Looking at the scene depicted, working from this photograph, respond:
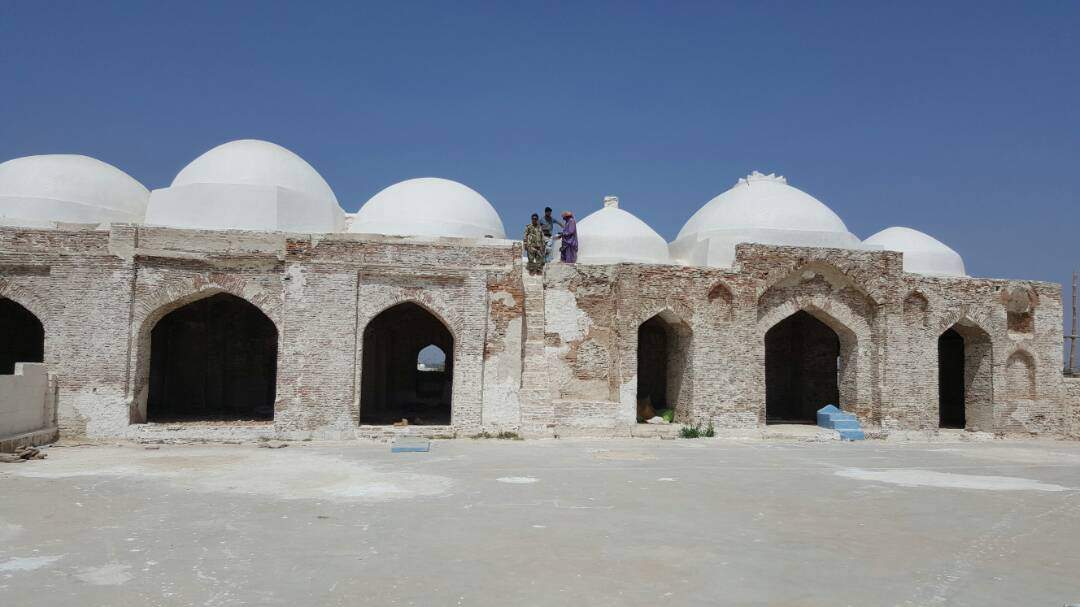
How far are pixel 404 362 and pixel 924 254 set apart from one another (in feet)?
53.1

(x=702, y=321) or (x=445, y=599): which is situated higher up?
(x=702, y=321)

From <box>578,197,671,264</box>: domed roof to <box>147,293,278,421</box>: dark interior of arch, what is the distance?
881cm

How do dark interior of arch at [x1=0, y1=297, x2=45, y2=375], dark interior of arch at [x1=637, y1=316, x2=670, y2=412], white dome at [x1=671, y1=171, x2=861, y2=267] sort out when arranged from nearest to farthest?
dark interior of arch at [x1=0, y1=297, x2=45, y2=375] < white dome at [x1=671, y1=171, x2=861, y2=267] < dark interior of arch at [x1=637, y1=316, x2=670, y2=412]

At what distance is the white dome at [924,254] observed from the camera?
22.9m

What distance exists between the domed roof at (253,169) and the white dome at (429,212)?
1423 mm

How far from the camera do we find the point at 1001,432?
728 inches

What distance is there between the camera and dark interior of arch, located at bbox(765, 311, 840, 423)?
67.9ft

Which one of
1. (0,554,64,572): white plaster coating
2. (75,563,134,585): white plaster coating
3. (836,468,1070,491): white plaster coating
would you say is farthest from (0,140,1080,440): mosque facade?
(75,563,134,585): white plaster coating

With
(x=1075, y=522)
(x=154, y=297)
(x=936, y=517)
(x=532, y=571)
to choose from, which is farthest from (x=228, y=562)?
(x=154, y=297)

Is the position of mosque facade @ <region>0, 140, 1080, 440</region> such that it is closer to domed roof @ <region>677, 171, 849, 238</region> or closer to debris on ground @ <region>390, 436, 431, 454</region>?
domed roof @ <region>677, 171, 849, 238</region>

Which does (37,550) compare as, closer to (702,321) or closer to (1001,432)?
(702,321)

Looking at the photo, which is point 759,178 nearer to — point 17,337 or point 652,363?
point 652,363

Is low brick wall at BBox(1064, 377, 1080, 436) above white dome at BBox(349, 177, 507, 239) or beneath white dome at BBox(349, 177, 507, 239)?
beneath

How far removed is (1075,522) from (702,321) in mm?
9418
